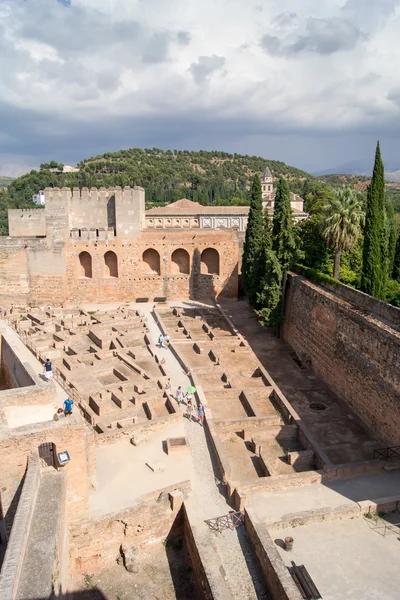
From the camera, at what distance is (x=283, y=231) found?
66.2ft

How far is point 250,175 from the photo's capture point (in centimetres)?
10881

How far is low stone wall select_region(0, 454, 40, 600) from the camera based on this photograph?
612 centimetres

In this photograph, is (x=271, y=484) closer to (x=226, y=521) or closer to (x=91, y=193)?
(x=226, y=521)

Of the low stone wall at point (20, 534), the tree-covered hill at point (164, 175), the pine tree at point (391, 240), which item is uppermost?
the tree-covered hill at point (164, 175)

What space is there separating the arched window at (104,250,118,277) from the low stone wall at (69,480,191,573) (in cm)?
1880

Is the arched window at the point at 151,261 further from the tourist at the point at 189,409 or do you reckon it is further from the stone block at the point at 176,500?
the stone block at the point at 176,500

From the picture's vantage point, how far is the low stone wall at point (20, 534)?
612 cm

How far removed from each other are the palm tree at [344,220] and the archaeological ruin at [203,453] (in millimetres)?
2035

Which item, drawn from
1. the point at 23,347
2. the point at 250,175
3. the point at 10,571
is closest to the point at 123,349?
the point at 23,347

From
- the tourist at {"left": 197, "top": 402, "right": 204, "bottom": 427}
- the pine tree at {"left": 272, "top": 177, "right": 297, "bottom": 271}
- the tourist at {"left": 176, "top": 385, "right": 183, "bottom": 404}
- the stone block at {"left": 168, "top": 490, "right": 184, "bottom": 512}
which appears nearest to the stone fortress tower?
the pine tree at {"left": 272, "top": 177, "right": 297, "bottom": 271}

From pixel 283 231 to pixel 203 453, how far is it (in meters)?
11.5

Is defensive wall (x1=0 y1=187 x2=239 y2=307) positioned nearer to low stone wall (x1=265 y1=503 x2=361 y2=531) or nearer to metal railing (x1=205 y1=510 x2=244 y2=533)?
metal railing (x1=205 y1=510 x2=244 y2=533)

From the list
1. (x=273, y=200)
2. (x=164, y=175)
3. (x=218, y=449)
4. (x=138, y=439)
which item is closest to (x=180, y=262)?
(x=138, y=439)

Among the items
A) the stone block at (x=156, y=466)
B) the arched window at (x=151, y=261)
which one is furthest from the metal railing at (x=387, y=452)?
the arched window at (x=151, y=261)
